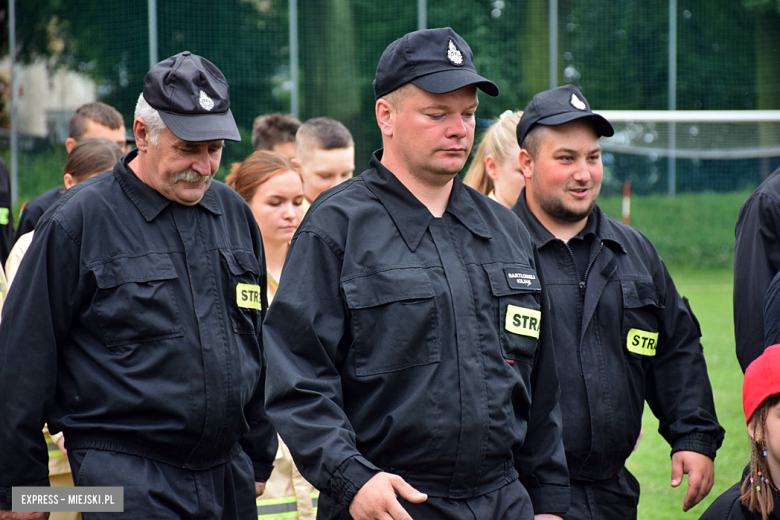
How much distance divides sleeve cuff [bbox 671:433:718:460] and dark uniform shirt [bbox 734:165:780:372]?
0.32 meters

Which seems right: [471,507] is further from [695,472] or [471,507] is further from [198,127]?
[198,127]

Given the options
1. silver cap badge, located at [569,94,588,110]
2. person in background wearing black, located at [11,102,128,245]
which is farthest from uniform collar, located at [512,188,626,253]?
person in background wearing black, located at [11,102,128,245]

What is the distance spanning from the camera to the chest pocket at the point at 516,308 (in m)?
2.64

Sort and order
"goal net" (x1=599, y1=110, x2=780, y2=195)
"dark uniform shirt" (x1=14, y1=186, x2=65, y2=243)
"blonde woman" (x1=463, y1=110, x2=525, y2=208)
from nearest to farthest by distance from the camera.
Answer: "blonde woman" (x1=463, y1=110, x2=525, y2=208) < "dark uniform shirt" (x1=14, y1=186, x2=65, y2=243) < "goal net" (x1=599, y1=110, x2=780, y2=195)

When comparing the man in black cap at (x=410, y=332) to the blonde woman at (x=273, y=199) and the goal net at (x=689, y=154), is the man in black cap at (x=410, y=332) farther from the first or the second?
the goal net at (x=689, y=154)

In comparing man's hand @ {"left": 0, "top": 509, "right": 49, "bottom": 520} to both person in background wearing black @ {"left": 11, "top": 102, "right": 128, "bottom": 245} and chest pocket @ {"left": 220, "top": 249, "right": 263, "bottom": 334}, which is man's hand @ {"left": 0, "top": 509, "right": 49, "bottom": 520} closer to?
chest pocket @ {"left": 220, "top": 249, "right": 263, "bottom": 334}

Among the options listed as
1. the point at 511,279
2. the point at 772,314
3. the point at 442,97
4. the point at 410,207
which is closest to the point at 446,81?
the point at 442,97

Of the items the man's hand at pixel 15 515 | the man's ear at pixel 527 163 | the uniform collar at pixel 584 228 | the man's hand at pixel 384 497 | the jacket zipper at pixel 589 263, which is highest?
the man's ear at pixel 527 163

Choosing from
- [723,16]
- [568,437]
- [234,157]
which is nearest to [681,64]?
[723,16]

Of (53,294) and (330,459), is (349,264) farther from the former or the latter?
(53,294)

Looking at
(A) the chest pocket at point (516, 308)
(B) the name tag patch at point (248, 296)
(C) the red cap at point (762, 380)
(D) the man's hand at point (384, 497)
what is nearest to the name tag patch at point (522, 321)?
(A) the chest pocket at point (516, 308)

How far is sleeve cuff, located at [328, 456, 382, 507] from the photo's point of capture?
2.33 metres

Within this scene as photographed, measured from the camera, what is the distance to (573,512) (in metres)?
3.23

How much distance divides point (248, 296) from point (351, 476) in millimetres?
1123
